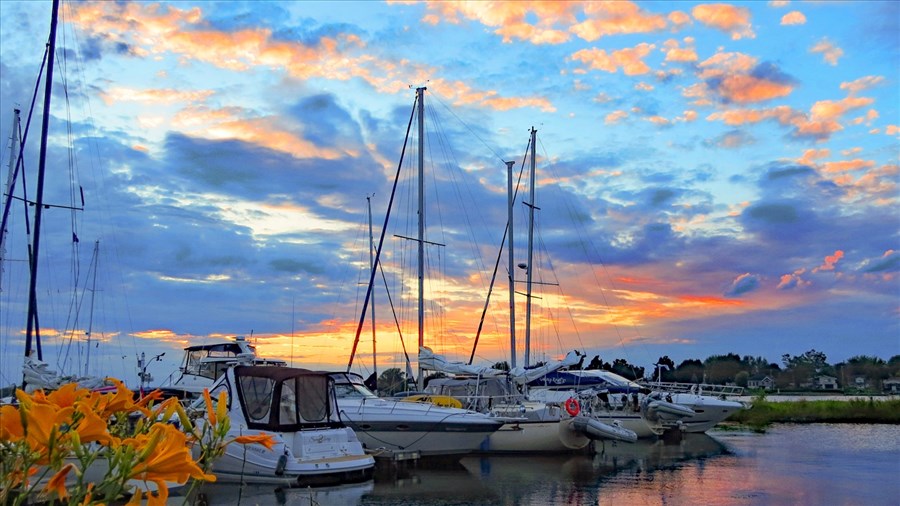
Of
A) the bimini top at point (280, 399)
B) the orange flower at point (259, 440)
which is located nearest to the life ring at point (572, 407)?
the bimini top at point (280, 399)

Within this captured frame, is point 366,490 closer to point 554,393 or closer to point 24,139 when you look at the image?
point 554,393

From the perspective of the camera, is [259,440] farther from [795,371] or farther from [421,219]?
[795,371]

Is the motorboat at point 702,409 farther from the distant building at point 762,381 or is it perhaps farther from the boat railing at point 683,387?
the distant building at point 762,381

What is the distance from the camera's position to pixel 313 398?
58.9ft

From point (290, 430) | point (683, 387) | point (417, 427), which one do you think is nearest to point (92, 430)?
point (290, 430)

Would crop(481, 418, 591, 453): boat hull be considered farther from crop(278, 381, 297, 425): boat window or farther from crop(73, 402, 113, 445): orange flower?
crop(73, 402, 113, 445): orange flower

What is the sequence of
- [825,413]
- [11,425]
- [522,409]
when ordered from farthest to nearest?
[825,413] → [522,409] → [11,425]

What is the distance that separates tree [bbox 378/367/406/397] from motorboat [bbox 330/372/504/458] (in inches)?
443

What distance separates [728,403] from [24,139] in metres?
29.4

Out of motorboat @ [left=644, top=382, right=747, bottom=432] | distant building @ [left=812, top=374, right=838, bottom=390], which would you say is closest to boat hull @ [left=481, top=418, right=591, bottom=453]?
motorboat @ [left=644, top=382, right=747, bottom=432]

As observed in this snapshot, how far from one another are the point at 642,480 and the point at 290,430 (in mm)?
9160

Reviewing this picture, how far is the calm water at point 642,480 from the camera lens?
17.0 metres

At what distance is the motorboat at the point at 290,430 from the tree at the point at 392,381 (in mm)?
16023

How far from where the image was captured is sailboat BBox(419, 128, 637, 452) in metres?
24.8
